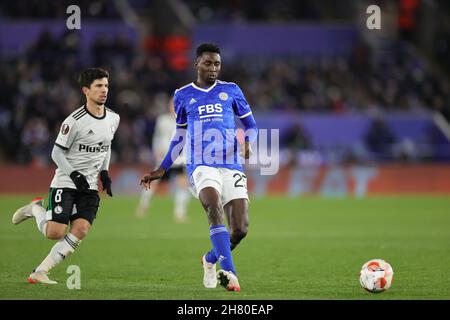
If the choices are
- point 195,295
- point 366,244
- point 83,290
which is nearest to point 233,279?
point 195,295

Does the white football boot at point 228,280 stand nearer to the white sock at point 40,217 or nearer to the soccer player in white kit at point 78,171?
the soccer player in white kit at point 78,171

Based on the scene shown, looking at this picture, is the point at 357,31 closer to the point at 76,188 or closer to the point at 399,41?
the point at 399,41

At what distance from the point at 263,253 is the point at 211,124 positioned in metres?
4.40

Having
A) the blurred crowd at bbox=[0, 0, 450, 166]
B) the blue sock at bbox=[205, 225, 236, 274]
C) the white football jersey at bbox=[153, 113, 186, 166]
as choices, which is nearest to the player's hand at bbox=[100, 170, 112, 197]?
the blue sock at bbox=[205, 225, 236, 274]

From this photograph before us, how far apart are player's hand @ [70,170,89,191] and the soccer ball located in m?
3.08

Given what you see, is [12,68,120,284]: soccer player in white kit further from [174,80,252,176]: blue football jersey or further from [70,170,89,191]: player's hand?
[174,80,252,176]: blue football jersey

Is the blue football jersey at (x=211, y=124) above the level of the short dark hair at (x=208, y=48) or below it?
below

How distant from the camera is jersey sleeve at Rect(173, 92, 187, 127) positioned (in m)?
10.4

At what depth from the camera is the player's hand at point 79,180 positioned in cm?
1006

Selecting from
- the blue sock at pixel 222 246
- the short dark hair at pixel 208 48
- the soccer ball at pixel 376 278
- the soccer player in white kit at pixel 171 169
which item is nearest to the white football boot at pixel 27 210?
the blue sock at pixel 222 246

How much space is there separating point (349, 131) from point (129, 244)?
15568 mm

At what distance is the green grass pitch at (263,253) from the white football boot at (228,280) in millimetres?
100

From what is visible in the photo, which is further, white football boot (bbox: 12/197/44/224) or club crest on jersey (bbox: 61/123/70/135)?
white football boot (bbox: 12/197/44/224)

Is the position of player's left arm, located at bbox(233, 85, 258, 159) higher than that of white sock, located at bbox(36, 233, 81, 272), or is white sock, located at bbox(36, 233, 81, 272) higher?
player's left arm, located at bbox(233, 85, 258, 159)
